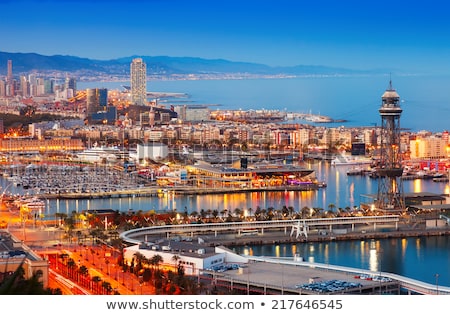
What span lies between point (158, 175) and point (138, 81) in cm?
405

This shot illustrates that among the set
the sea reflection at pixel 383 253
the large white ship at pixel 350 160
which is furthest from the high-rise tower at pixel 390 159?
the large white ship at pixel 350 160

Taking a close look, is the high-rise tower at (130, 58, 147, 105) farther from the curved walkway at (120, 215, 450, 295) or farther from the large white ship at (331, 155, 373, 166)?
the curved walkway at (120, 215, 450, 295)

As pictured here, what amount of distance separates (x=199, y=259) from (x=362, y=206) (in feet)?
15.9

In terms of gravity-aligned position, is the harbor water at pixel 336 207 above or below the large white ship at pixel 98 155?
below

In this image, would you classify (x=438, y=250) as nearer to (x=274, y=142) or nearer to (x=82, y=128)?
(x=274, y=142)

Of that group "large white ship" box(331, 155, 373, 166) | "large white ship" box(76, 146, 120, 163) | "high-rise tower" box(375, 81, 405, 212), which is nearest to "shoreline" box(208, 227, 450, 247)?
"high-rise tower" box(375, 81, 405, 212)

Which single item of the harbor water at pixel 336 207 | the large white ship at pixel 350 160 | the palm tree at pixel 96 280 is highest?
the palm tree at pixel 96 280

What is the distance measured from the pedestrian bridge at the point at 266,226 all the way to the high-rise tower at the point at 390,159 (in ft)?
1.95

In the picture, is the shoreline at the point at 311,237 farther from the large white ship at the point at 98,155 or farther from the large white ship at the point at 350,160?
the large white ship at the point at 98,155

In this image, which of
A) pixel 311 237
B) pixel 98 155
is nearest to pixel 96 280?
pixel 311 237

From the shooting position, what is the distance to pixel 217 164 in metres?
16.6

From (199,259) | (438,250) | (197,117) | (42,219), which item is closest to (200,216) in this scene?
(42,219)

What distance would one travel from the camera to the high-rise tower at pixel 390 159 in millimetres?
10781

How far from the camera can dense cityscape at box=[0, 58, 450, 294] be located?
6074 mm
